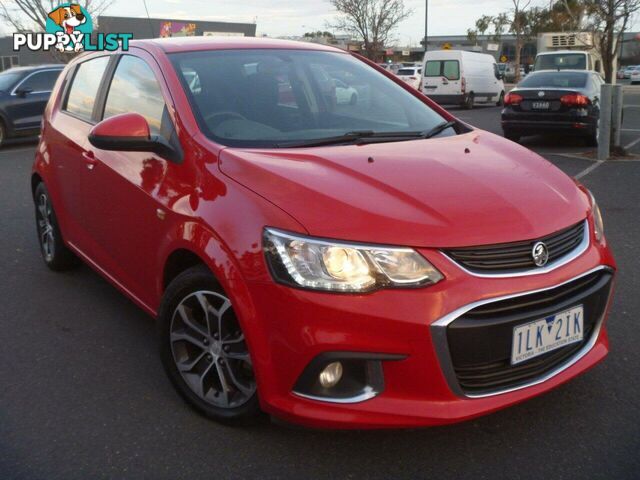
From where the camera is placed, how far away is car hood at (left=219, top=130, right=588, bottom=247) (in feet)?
8.14

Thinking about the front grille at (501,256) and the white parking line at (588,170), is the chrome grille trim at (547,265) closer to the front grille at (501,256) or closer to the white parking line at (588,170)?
the front grille at (501,256)

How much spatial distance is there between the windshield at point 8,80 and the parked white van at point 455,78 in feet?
47.6

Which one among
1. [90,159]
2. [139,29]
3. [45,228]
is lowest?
[45,228]

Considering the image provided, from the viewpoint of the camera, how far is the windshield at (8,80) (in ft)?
45.3

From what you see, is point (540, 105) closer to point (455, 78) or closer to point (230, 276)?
point (230, 276)

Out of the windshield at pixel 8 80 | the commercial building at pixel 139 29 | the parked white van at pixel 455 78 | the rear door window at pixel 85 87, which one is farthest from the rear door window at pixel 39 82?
the commercial building at pixel 139 29

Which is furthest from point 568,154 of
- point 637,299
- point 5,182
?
point 5,182

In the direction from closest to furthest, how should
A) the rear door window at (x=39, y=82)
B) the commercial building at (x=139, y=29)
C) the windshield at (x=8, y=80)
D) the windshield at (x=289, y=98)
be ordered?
the windshield at (x=289, y=98) → the windshield at (x=8, y=80) → the rear door window at (x=39, y=82) → the commercial building at (x=139, y=29)

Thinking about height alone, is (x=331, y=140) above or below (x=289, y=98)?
below

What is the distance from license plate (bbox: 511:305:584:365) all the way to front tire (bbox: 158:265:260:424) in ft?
3.23

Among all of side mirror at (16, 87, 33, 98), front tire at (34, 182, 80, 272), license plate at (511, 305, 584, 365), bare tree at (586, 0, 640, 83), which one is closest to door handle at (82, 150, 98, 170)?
front tire at (34, 182, 80, 272)

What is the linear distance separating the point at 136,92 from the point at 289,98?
804mm

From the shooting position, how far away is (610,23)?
36.1 ft

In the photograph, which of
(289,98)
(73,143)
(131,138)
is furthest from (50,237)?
(289,98)
